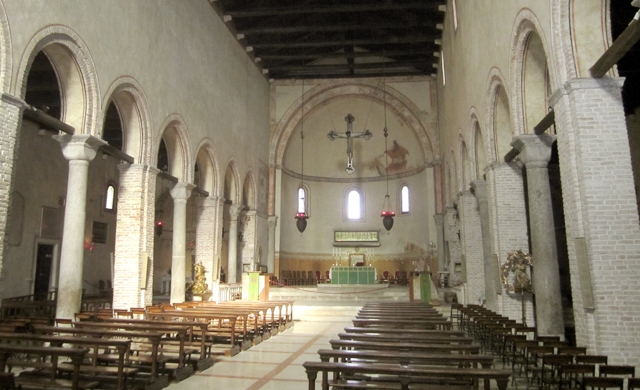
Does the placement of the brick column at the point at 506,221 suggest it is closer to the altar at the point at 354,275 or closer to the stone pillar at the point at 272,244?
the altar at the point at 354,275

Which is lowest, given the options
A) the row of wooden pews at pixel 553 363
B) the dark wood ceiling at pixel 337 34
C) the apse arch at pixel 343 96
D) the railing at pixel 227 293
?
the row of wooden pews at pixel 553 363

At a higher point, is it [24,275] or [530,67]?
[530,67]

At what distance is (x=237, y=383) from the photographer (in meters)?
7.18

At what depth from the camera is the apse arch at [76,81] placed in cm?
1075

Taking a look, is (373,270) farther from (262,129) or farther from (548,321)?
(548,321)

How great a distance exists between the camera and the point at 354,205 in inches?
1155

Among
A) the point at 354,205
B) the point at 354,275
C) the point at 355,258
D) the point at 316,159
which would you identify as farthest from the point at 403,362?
the point at 316,159

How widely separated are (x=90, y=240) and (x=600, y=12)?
19.0m

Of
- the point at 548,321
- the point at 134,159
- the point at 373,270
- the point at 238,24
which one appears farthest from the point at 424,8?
the point at 548,321

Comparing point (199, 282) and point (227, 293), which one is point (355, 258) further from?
point (199, 282)

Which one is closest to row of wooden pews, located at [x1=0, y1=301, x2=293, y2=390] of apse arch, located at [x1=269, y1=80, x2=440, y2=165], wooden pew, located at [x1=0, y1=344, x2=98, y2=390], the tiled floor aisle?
wooden pew, located at [x1=0, y1=344, x2=98, y2=390]

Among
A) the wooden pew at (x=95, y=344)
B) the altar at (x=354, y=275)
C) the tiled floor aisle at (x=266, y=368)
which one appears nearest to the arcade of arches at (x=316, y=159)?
the wooden pew at (x=95, y=344)

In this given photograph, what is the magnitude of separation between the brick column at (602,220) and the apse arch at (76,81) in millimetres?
9704

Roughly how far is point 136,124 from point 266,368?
8.48 metres
